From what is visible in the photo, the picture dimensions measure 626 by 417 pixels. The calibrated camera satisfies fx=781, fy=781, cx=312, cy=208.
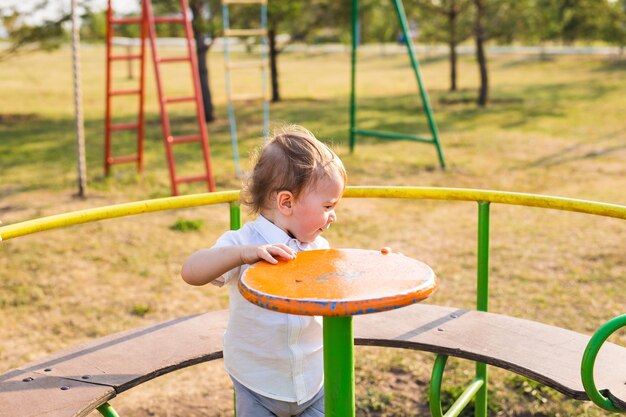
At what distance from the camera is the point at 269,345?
1.94m

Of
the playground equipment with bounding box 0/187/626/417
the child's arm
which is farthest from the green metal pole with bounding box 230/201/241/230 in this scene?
the child's arm

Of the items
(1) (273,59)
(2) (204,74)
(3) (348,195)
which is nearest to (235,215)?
(3) (348,195)

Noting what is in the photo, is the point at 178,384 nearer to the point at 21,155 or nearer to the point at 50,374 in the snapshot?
the point at 50,374

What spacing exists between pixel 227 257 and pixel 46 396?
2.29ft

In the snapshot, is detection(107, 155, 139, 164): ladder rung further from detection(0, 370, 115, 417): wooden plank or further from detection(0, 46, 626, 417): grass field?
detection(0, 370, 115, 417): wooden plank

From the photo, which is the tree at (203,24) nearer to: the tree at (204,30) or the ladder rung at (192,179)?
the tree at (204,30)

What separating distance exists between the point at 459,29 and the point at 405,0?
1.69 metres

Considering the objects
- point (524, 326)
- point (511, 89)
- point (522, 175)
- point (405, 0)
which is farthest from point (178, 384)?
point (511, 89)

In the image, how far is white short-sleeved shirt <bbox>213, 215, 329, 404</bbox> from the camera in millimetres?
1945

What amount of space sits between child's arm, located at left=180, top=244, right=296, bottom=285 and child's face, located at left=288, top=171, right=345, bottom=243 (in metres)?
0.09

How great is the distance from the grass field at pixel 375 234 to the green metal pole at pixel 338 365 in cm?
123

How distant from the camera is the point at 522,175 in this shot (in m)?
8.16

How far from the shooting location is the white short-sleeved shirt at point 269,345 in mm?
1945

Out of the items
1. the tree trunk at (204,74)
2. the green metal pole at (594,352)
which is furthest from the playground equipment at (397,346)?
the tree trunk at (204,74)
